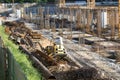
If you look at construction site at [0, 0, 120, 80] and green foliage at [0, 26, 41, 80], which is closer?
green foliage at [0, 26, 41, 80]

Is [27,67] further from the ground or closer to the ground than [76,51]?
further from the ground

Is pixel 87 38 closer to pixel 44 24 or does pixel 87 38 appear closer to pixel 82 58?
pixel 82 58

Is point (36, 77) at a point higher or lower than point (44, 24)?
higher

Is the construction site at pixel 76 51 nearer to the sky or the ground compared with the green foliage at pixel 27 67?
nearer to the ground

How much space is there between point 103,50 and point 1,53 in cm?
1414

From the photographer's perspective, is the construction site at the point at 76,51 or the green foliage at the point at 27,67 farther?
the construction site at the point at 76,51

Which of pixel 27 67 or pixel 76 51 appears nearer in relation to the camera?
pixel 27 67

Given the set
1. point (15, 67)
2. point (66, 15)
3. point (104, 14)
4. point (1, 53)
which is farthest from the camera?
point (66, 15)

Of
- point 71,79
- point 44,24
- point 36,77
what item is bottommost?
point 44,24

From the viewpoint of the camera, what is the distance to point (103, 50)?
29.3 m

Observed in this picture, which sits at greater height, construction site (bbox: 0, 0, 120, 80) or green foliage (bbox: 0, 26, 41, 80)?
green foliage (bbox: 0, 26, 41, 80)

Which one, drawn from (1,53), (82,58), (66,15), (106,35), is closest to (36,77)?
(1,53)

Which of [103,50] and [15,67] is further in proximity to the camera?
[103,50]

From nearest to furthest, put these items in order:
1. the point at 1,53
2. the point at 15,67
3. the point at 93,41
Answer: the point at 15,67 < the point at 1,53 < the point at 93,41
